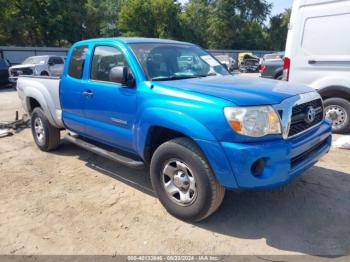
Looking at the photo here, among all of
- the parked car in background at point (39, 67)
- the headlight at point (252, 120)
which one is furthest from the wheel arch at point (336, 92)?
the parked car in background at point (39, 67)

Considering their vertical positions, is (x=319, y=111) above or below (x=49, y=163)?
above

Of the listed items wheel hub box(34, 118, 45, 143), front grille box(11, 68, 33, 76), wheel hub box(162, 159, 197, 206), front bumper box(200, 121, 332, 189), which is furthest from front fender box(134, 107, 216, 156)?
front grille box(11, 68, 33, 76)

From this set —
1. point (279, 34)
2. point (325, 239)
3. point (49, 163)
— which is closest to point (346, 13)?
point (325, 239)

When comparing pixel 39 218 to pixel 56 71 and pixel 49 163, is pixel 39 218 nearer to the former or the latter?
pixel 49 163

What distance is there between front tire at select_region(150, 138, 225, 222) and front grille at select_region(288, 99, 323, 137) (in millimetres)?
889

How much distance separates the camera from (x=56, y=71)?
16.9m

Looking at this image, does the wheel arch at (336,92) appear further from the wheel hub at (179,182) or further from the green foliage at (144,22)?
the green foliage at (144,22)

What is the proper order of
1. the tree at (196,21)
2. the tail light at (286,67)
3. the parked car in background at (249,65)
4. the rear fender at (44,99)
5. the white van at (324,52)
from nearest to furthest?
1. the rear fender at (44,99)
2. the white van at (324,52)
3. the tail light at (286,67)
4. the parked car in background at (249,65)
5. the tree at (196,21)

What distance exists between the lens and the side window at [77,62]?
4566 mm

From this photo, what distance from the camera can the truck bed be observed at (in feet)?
16.8

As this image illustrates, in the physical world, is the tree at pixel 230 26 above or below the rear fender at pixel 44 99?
above

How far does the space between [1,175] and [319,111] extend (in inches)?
173

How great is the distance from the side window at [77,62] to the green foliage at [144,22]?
106 ft

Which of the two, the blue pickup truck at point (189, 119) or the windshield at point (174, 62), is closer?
the blue pickup truck at point (189, 119)
